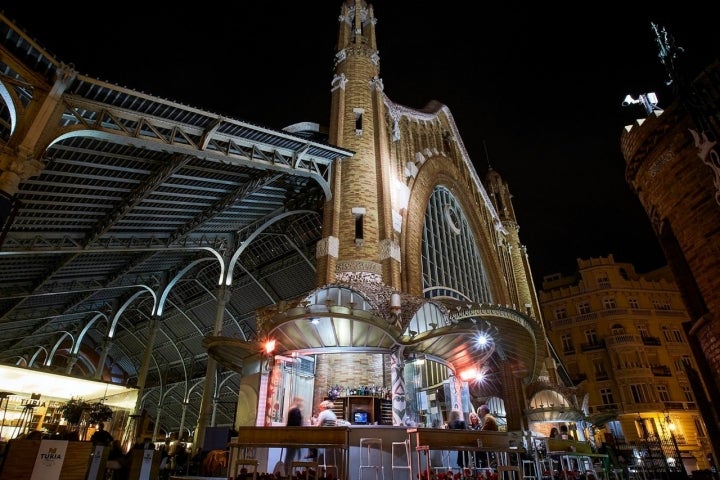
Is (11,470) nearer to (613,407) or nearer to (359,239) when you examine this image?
(359,239)

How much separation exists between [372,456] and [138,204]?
13778 mm

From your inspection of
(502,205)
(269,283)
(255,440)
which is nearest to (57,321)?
(269,283)

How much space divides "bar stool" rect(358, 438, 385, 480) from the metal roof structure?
7.36 meters

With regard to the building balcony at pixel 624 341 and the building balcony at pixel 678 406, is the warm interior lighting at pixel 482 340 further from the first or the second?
the building balcony at pixel 624 341

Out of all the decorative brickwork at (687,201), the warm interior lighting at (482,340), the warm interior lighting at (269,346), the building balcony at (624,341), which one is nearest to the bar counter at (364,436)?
the warm interior lighting at (269,346)

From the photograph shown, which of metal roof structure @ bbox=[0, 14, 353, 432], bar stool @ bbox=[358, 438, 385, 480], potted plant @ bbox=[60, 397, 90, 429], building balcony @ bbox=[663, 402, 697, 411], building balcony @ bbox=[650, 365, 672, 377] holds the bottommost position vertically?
bar stool @ bbox=[358, 438, 385, 480]

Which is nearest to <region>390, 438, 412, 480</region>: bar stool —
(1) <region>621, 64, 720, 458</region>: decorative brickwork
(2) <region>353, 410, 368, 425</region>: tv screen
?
(2) <region>353, 410, 368, 425</region>: tv screen

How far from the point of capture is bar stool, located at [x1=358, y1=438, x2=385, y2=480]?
777 centimetres

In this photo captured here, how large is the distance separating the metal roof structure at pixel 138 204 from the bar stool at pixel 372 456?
7.36 metres

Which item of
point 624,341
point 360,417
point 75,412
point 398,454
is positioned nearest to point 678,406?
point 624,341

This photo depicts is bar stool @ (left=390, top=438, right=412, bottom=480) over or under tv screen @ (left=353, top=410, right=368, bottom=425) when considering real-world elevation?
under

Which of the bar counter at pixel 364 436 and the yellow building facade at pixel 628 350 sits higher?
the yellow building facade at pixel 628 350

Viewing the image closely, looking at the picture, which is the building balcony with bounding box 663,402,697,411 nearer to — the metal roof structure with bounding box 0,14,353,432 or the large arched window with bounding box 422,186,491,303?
the large arched window with bounding box 422,186,491,303

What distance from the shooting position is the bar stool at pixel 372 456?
25.5ft
